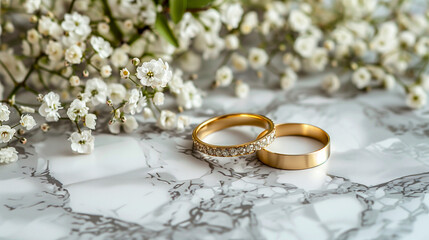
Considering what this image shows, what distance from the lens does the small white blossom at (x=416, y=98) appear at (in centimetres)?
118

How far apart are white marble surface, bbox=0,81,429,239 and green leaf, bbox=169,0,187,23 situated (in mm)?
255

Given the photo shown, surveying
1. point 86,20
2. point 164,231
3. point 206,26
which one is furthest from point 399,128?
point 86,20

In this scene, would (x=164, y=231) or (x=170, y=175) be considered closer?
(x=164, y=231)

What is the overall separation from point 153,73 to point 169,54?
1.04ft

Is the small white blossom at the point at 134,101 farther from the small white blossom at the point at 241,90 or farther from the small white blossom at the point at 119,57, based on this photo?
the small white blossom at the point at 241,90

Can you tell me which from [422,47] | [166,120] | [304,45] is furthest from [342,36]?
[166,120]

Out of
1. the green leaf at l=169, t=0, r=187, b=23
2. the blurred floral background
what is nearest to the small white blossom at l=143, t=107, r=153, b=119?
the blurred floral background

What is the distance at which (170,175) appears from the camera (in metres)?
0.92

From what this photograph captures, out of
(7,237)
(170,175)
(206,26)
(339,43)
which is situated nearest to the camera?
(7,237)

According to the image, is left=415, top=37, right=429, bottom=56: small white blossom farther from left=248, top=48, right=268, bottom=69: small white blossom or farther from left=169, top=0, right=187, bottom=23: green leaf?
left=169, top=0, right=187, bottom=23: green leaf

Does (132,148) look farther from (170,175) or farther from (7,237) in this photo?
(7,237)

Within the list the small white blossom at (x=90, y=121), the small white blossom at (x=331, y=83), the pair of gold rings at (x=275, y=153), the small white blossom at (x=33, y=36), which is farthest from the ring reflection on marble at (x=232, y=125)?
the small white blossom at (x=33, y=36)

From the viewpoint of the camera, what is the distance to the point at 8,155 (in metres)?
0.96

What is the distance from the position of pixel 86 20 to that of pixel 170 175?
1.34ft
